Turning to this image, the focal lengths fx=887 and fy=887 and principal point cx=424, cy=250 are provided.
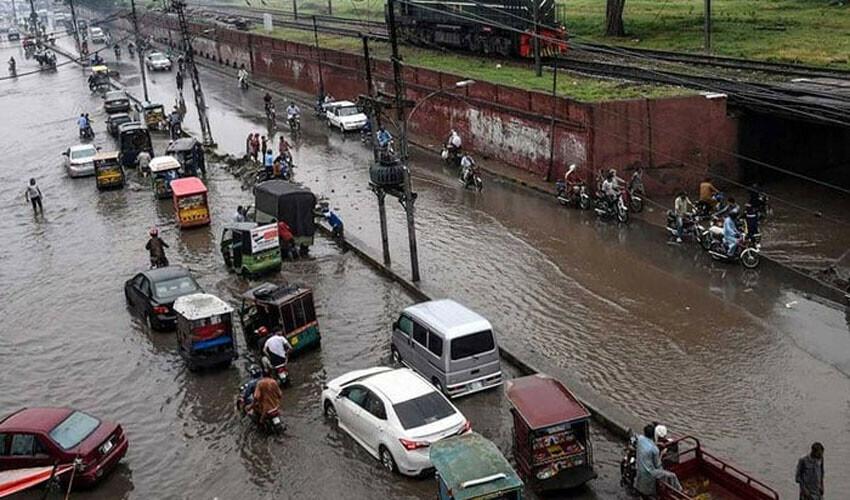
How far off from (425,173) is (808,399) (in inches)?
881

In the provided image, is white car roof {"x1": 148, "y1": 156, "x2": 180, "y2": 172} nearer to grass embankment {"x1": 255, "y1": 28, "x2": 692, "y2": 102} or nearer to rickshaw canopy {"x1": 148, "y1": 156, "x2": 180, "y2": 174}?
rickshaw canopy {"x1": 148, "y1": 156, "x2": 180, "y2": 174}

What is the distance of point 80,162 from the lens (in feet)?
132

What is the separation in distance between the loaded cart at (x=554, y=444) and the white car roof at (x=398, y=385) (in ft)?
5.99

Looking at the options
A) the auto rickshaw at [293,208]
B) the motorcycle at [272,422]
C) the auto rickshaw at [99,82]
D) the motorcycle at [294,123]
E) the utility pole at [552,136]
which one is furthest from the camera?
the auto rickshaw at [99,82]

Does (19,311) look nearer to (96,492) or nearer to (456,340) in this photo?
(96,492)

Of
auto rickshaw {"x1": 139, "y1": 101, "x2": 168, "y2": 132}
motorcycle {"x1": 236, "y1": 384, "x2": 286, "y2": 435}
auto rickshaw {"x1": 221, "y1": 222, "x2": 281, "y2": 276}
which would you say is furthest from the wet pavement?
auto rickshaw {"x1": 139, "y1": 101, "x2": 168, "y2": 132}

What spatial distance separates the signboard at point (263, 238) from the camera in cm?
2455

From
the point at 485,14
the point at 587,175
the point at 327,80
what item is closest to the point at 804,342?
the point at 587,175

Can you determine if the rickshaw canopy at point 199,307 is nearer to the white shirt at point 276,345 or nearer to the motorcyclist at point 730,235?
the white shirt at point 276,345

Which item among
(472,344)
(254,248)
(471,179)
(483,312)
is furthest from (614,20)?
(472,344)

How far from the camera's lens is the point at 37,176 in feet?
140

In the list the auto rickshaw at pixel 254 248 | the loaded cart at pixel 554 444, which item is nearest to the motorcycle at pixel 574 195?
the auto rickshaw at pixel 254 248

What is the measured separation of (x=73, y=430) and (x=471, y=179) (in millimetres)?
20864

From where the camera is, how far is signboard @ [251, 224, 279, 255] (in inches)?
966
